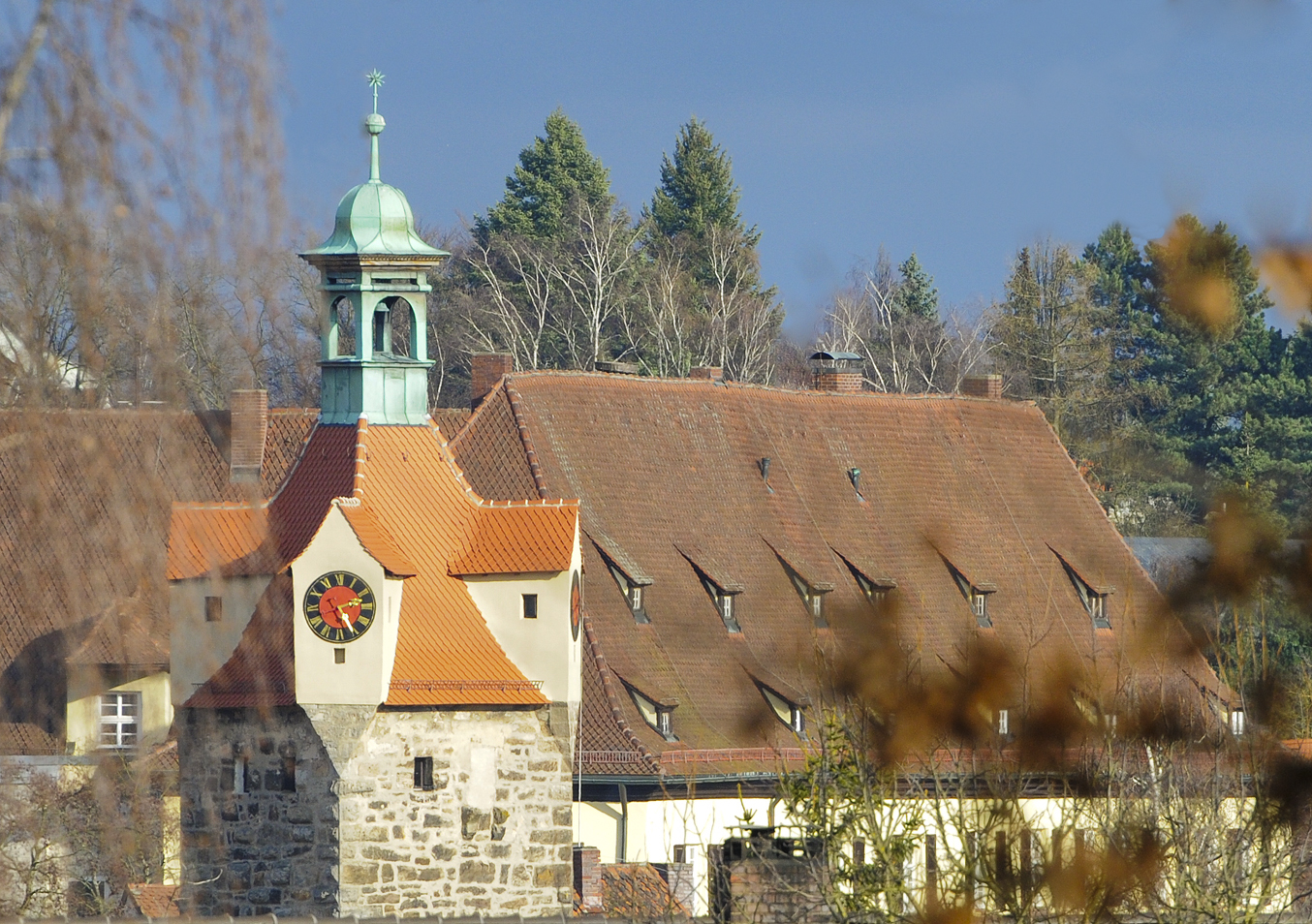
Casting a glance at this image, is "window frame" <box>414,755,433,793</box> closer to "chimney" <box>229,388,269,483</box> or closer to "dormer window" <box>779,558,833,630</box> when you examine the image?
"chimney" <box>229,388,269,483</box>

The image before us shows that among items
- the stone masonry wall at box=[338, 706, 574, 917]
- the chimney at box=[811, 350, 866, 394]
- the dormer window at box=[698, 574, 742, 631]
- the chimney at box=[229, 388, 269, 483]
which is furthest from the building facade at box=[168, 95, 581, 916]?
the chimney at box=[811, 350, 866, 394]

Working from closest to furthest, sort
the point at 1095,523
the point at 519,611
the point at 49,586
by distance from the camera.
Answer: the point at 49,586 → the point at 519,611 → the point at 1095,523

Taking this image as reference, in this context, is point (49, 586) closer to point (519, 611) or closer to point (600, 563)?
point (519, 611)

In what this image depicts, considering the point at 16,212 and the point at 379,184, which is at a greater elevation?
the point at 379,184

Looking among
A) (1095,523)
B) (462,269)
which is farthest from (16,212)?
(462,269)

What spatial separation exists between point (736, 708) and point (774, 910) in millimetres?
16346

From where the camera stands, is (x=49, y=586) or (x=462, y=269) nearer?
(x=49, y=586)

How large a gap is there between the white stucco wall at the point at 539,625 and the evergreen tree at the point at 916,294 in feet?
133

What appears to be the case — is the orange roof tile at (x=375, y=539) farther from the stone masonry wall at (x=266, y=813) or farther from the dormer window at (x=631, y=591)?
the dormer window at (x=631, y=591)

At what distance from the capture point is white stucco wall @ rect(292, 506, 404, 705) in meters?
26.8

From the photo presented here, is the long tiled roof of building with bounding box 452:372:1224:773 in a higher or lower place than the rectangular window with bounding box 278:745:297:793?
higher

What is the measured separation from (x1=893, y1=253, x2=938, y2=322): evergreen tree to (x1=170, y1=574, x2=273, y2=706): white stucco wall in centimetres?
4378

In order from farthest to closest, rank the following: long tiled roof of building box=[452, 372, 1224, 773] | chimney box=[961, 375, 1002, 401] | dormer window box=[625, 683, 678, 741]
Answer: chimney box=[961, 375, 1002, 401], long tiled roof of building box=[452, 372, 1224, 773], dormer window box=[625, 683, 678, 741]

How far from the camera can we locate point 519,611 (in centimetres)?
2853
